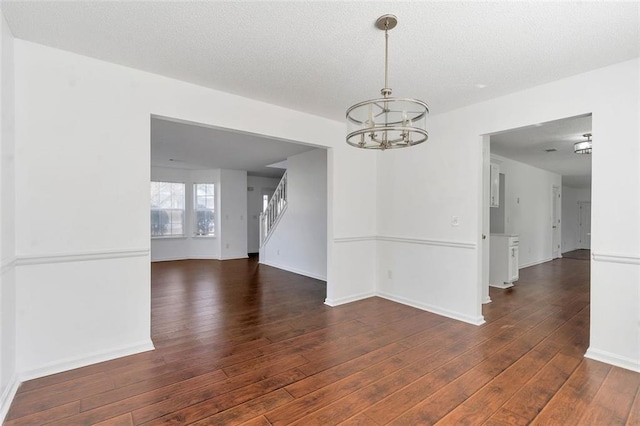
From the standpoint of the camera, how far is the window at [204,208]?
891cm

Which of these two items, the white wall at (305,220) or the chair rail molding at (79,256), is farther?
the white wall at (305,220)

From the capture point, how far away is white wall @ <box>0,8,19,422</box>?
80.9 inches

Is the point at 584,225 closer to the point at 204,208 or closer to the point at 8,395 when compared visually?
the point at 204,208

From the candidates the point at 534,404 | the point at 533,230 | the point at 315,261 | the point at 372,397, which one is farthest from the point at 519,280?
the point at 372,397

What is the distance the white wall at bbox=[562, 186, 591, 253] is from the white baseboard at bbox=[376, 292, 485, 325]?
9311 mm

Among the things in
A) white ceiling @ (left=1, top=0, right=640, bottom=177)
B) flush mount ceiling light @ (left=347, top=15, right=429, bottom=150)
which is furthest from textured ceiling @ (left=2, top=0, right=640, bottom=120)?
flush mount ceiling light @ (left=347, top=15, right=429, bottom=150)

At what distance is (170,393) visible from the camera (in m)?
2.24

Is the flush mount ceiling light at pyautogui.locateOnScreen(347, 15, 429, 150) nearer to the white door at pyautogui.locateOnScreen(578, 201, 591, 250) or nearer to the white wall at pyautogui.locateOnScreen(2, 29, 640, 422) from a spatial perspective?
the white wall at pyautogui.locateOnScreen(2, 29, 640, 422)

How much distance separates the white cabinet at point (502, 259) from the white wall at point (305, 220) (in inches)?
119

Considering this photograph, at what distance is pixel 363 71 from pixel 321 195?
3247 millimetres

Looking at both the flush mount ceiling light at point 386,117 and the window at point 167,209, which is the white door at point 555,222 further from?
the window at point 167,209

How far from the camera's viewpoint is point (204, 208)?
8984 millimetres

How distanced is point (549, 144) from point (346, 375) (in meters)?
5.35

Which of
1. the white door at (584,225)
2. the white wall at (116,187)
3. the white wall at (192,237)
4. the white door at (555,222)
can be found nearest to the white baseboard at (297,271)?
the white wall at (192,237)
